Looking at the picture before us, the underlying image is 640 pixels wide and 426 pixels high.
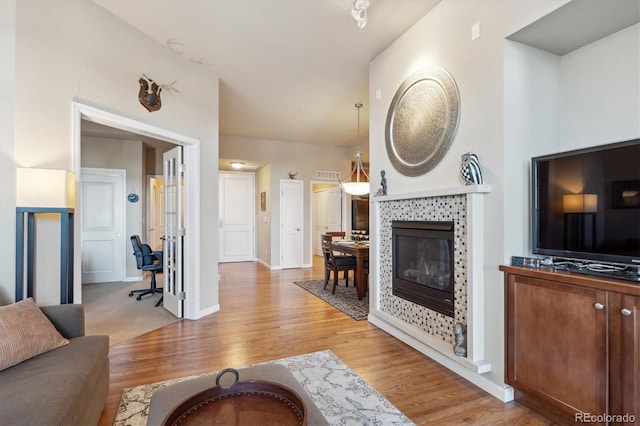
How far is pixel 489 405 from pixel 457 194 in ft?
4.79

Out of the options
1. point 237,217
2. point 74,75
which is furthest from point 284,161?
point 74,75

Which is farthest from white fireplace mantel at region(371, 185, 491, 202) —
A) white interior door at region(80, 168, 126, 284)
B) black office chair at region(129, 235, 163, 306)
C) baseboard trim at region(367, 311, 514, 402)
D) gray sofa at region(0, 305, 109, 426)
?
white interior door at region(80, 168, 126, 284)

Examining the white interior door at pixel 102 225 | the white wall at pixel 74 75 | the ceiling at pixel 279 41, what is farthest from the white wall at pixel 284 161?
the white wall at pixel 74 75

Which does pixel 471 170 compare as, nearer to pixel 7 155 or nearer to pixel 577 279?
pixel 577 279

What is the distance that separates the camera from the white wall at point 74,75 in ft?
7.19

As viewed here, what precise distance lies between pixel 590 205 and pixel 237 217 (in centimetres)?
784

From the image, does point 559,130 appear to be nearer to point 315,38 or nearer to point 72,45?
point 315,38

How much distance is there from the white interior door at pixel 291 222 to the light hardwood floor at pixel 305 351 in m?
3.16

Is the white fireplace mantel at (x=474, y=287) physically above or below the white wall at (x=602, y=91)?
below

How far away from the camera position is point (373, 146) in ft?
11.8

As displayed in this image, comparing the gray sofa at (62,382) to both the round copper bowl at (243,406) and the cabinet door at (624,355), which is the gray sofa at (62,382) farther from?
the cabinet door at (624,355)

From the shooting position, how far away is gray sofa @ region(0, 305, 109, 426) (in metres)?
1.19

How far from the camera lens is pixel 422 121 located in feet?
9.32

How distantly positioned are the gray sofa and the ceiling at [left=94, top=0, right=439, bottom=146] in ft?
8.53
